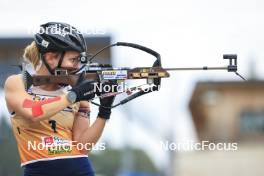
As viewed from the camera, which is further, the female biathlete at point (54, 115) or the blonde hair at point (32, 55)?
the blonde hair at point (32, 55)

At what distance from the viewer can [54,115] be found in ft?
17.9

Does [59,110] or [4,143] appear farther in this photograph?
[4,143]

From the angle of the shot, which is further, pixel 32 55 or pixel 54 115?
pixel 32 55

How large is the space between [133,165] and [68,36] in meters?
7.43

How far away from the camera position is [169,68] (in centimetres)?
561

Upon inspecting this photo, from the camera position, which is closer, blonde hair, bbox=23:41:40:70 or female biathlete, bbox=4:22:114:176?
female biathlete, bbox=4:22:114:176

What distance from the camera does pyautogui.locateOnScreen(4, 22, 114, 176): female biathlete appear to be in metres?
5.39

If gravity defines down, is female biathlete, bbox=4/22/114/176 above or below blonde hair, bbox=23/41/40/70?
below

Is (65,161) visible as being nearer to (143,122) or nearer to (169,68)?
(169,68)

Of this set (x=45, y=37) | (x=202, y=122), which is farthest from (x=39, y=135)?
(x=202, y=122)

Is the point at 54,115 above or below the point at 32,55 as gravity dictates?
below

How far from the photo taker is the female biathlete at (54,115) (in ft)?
17.7

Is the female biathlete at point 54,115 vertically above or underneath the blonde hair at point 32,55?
underneath

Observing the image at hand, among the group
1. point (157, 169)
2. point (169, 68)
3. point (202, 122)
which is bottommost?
point (202, 122)
